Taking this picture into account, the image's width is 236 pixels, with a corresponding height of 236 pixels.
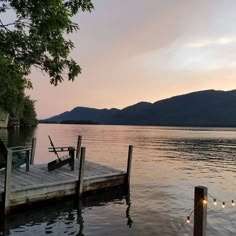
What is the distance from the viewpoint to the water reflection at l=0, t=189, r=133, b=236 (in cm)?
1392

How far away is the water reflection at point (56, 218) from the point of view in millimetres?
13922

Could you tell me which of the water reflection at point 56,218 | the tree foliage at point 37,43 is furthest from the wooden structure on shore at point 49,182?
the tree foliage at point 37,43

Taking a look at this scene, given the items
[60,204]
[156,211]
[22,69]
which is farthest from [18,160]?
[22,69]

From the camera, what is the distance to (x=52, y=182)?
1698 cm

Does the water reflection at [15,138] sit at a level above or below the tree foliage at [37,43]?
below

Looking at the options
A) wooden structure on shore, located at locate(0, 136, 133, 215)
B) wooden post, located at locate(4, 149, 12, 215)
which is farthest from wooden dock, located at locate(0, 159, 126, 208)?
wooden post, located at locate(4, 149, 12, 215)

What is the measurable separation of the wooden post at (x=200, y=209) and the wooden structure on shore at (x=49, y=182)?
8495 mm

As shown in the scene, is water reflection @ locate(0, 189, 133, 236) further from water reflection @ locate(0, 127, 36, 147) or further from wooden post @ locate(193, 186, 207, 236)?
water reflection @ locate(0, 127, 36, 147)

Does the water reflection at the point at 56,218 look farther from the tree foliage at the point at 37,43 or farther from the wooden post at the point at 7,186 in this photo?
the tree foliage at the point at 37,43

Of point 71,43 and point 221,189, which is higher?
point 71,43

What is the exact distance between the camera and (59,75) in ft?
24.9

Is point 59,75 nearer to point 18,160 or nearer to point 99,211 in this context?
point 99,211

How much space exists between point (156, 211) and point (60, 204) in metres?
4.82

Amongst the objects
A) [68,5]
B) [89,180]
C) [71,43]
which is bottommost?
[89,180]
